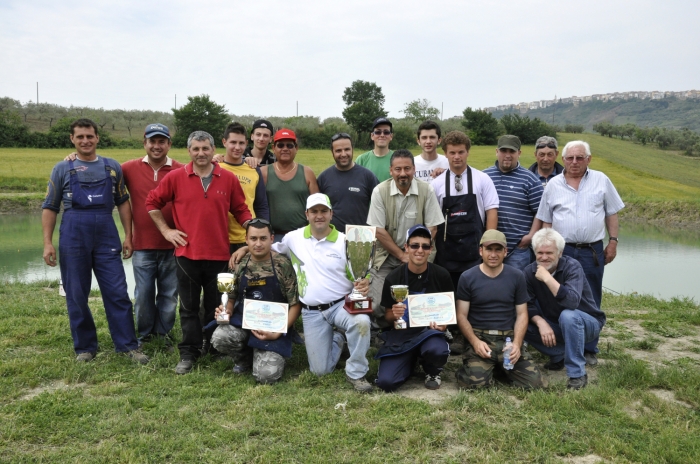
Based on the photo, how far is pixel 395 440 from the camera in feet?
11.7

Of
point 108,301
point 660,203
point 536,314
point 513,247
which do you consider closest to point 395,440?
point 536,314

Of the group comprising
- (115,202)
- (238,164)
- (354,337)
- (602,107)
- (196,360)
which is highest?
(602,107)

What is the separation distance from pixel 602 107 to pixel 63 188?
17668 centimetres

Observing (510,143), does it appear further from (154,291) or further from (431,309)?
(154,291)

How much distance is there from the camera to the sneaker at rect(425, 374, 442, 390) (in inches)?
179

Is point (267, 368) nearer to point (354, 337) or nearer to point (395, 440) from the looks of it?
point (354, 337)

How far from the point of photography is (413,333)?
186 inches

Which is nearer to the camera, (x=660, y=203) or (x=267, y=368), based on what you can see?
(x=267, y=368)

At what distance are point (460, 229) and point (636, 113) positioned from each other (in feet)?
505

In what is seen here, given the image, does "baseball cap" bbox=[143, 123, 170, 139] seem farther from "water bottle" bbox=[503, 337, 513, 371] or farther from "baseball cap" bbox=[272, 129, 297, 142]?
"water bottle" bbox=[503, 337, 513, 371]

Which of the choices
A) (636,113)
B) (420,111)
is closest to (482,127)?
(420,111)

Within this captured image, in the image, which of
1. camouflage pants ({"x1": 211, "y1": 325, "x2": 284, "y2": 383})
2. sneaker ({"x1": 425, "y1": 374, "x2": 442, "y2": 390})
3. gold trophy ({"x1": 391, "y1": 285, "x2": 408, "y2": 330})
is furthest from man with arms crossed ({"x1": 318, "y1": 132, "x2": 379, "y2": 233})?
sneaker ({"x1": 425, "y1": 374, "x2": 442, "y2": 390})

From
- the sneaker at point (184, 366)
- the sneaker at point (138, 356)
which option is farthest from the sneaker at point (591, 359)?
the sneaker at point (138, 356)

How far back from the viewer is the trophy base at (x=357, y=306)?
4.62 meters
